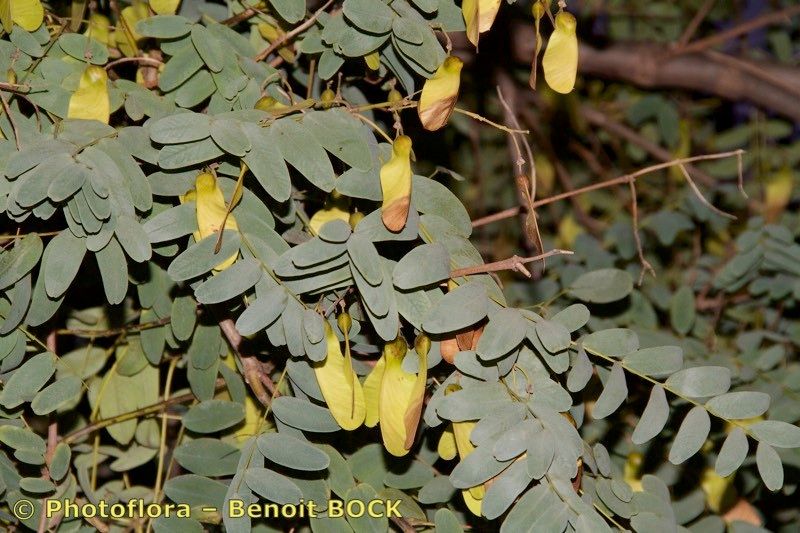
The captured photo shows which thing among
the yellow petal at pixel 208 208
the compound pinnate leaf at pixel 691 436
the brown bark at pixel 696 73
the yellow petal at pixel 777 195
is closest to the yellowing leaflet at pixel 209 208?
the yellow petal at pixel 208 208

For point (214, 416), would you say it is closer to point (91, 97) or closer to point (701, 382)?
point (91, 97)

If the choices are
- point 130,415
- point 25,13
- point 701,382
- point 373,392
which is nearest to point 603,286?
point 701,382

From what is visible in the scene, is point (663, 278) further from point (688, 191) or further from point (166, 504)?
point (166, 504)

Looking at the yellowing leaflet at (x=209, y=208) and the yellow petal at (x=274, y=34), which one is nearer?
the yellowing leaflet at (x=209, y=208)

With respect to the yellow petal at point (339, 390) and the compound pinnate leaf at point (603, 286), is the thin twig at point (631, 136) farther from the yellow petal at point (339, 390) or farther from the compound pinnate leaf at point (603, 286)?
the yellow petal at point (339, 390)

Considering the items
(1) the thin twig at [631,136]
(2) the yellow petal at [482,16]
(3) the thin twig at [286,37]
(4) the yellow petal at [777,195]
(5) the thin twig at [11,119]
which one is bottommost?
(1) the thin twig at [631,136]

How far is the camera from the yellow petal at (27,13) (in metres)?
0.62

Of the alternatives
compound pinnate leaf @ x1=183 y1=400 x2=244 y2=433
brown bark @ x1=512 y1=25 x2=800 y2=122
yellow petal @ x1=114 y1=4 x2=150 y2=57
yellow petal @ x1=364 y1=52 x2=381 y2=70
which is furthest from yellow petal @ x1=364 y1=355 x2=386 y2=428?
brown bark @ x1=512 y1=25 x2=800 y2=122

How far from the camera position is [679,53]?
1137 millimetres

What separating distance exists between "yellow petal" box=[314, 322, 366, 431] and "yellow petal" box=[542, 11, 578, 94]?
223mm

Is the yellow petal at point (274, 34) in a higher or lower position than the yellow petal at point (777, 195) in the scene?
higher

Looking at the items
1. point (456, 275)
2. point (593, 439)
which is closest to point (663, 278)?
point (593, 439)

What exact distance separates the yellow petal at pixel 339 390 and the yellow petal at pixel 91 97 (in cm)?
22

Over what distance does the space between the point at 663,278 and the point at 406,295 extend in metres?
0.68
